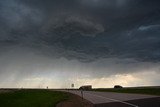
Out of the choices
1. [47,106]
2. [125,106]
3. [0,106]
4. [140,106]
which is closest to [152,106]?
[140,106]

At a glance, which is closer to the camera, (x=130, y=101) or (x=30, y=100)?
(x=130, y=101)

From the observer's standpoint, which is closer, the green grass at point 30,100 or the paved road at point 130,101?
the paved road at point 130,101

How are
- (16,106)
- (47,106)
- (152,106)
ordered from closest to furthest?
1. (152,106)
2. (47,106)
3. (16,106)

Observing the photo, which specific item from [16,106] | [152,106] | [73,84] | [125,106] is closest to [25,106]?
[16,106]

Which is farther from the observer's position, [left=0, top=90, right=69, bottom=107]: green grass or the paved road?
[left=0, top=90, right=69, bottom=107]: green grass

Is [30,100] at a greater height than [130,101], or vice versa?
[30,100]

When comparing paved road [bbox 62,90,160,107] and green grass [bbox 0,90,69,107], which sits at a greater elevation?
green grass [bbox 0,90,69,107]

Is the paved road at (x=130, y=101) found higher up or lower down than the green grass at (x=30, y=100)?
lower down

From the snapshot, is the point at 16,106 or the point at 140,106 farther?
the point at 16,106

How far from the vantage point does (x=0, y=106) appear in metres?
35.8

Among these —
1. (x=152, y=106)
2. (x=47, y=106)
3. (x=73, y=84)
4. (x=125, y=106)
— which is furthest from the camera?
(x=73, y=84)

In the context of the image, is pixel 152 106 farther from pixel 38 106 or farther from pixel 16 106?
pixel 16 106

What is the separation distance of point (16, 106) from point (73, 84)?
31.6m

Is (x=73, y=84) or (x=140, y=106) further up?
(x=73, y=84)
